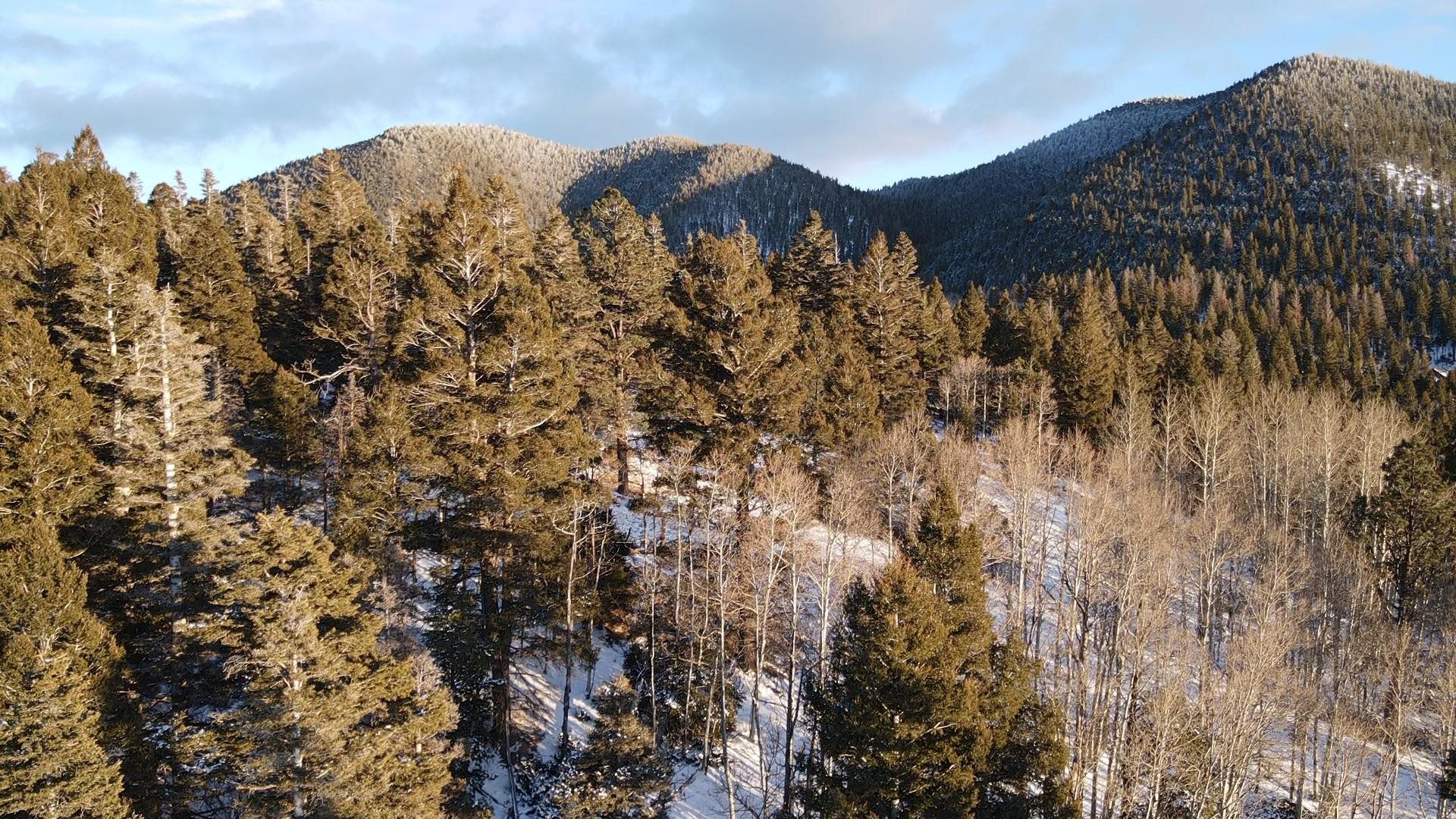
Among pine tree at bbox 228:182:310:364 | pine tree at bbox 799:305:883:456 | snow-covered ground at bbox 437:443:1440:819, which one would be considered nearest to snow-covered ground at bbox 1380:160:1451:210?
snow-covered ground at bbox 437:443:1440:819

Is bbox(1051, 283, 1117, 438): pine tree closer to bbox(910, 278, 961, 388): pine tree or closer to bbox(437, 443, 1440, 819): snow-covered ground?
bbox(910, 278, 961, 388): pine tree

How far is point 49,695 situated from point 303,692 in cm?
405

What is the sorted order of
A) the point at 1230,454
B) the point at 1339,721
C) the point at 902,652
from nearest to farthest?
the point at 902,652 → the point at 1339,721 → the point at 1230,454

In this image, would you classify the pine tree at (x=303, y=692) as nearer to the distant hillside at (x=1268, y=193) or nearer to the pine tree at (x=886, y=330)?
the pine tree at (x=886, y=330)

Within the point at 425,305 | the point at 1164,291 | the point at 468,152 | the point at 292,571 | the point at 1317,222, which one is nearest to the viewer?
the point at 292,571

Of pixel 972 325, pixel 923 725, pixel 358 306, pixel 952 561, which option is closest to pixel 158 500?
pixel 358 306

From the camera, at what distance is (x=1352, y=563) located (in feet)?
101

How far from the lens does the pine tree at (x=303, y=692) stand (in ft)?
43.3

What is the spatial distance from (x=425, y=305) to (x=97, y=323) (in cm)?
777

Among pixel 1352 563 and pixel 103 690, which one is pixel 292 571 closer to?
pixel 103 690

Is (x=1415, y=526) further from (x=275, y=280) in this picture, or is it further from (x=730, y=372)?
(x=275, y=280)

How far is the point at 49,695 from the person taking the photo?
12641 mm

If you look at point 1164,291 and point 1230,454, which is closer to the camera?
point 1230,454

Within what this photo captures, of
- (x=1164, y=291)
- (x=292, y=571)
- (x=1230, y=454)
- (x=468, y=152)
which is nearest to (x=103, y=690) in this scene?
(x=292, y=571)
